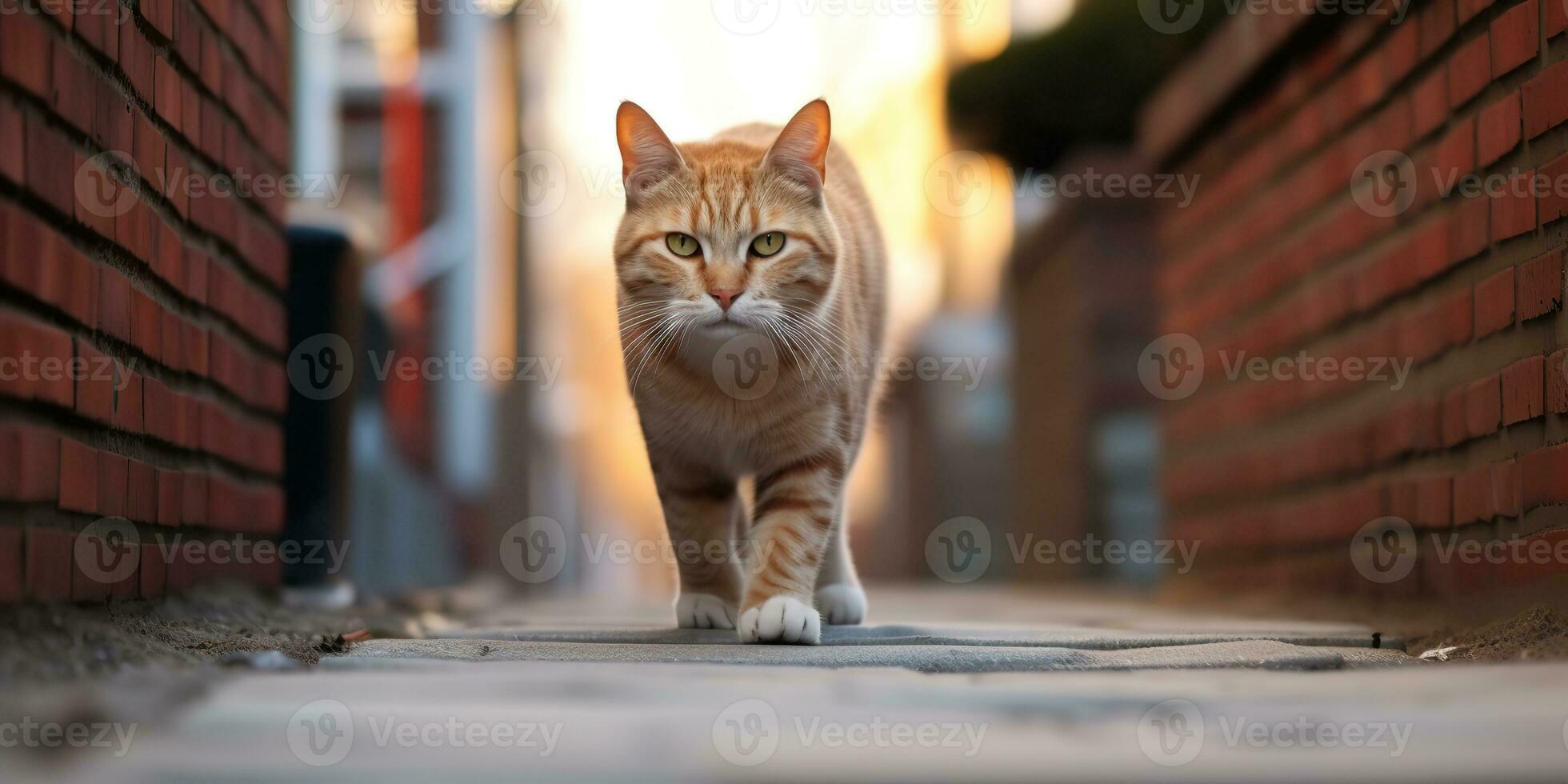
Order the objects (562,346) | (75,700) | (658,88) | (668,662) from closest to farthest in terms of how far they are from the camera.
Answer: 1. (75,700)
2. (668,662)
3. (658,88)
4. (562,346)

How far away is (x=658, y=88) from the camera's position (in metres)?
6.57

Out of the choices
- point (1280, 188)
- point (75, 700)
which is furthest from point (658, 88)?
point (75, 700)

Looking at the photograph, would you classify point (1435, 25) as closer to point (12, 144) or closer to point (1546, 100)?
point (1546, 100)

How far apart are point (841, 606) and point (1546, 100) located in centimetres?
136

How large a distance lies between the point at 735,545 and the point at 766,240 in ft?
2.05

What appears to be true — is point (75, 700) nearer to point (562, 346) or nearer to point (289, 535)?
point (289, 535)
